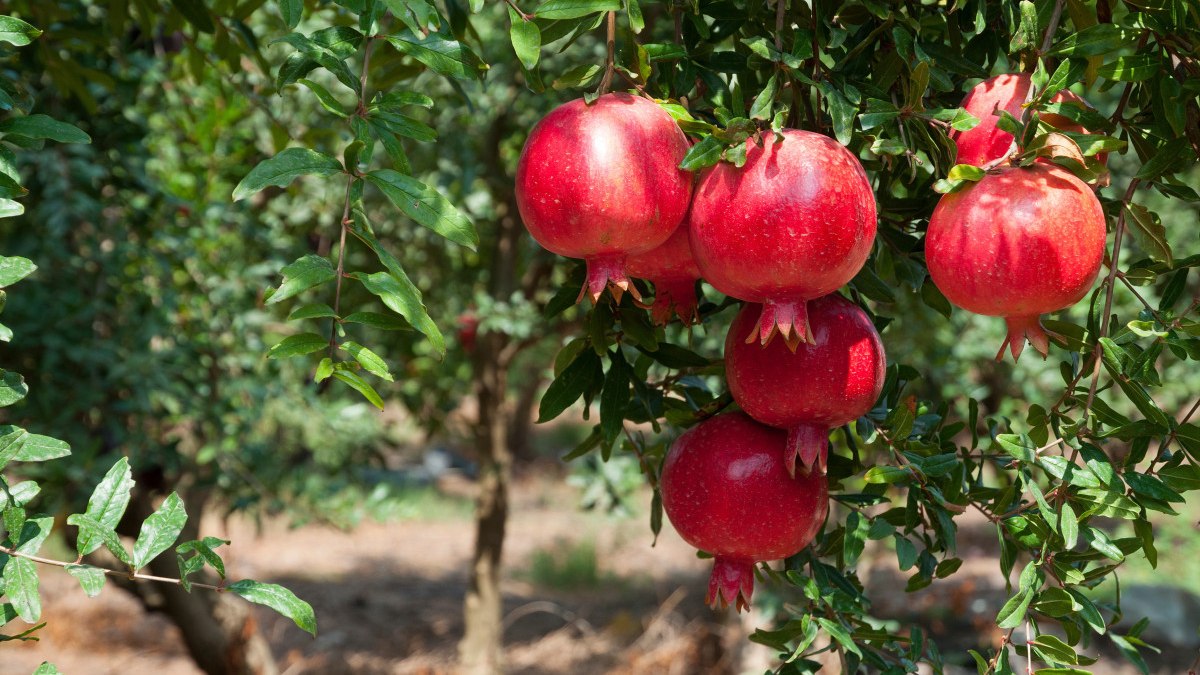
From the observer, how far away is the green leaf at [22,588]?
2.22 ft

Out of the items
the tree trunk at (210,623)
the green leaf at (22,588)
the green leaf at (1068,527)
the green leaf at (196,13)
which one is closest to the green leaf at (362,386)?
the green leaf at (22,588)

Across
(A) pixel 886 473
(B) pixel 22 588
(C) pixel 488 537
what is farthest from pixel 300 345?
(C) pixel 488 537

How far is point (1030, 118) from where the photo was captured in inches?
29.1

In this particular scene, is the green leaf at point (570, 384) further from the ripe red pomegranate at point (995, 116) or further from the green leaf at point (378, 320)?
the ripe red pomegranate at point (995, 116)

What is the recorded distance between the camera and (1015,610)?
0.78m

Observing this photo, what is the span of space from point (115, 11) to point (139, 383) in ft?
3.17

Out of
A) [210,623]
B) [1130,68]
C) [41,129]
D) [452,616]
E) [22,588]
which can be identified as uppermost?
[41,129]

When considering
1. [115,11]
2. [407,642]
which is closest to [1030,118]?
[115,11]

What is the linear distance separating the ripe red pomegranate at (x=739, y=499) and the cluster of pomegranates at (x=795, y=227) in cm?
5

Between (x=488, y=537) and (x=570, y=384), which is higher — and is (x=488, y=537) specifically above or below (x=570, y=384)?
below

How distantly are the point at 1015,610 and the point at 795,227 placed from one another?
349mm

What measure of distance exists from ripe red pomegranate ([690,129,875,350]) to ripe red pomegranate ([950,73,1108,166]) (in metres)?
0.12

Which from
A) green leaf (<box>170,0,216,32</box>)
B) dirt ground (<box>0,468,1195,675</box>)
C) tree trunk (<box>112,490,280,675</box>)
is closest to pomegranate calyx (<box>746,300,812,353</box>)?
green leaf (<box>170,0,216,32</box>)

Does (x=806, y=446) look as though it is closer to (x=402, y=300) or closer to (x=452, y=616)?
(x=402, y=300)
